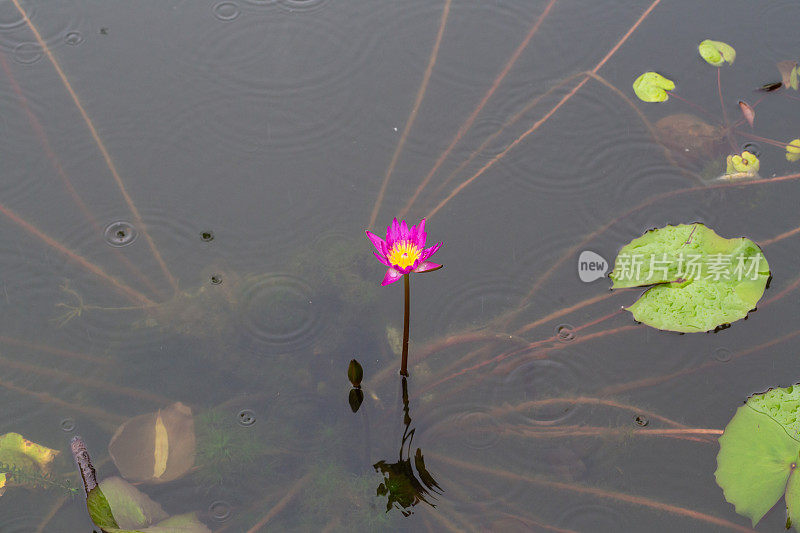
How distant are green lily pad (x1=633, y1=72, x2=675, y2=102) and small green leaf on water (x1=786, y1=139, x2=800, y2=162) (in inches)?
25.3

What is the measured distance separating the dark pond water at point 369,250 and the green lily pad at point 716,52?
5 centimetres

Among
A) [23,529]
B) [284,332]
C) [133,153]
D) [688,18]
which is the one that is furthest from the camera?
[688,18]

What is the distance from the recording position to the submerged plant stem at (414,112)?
10.9 feet

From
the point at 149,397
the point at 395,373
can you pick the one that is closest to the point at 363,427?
the point at 395,373

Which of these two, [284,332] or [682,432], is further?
[284,332]

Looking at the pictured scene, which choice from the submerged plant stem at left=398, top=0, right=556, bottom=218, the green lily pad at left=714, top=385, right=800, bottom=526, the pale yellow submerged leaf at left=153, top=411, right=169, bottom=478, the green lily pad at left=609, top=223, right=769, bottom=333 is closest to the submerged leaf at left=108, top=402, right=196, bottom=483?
the pale yellow submerged leaf at left=153, top=411, right=169, bottom=478

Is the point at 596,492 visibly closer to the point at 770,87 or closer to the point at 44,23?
the point at 770,87

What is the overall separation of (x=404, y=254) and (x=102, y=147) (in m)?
1.89

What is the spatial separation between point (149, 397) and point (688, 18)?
11.6 feet

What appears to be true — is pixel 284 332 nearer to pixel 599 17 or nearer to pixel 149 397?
pixel 149 397

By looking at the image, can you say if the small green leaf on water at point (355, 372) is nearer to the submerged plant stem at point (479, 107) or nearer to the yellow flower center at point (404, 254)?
the yellow flower center at point (404, 254)

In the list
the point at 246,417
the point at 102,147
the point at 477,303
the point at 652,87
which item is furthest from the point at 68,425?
the point at 652,87

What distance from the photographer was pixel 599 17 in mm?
4074

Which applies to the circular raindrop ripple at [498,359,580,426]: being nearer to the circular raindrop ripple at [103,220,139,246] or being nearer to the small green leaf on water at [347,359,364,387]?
the small green leaf on water at [347,359,364,387]
